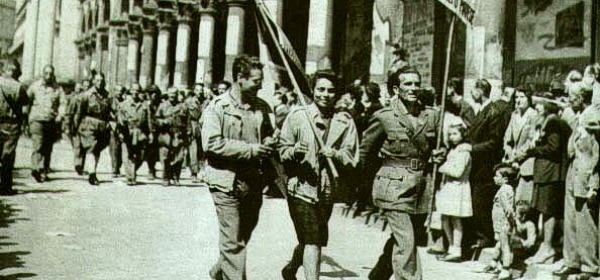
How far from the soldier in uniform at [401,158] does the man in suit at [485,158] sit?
2.88 m

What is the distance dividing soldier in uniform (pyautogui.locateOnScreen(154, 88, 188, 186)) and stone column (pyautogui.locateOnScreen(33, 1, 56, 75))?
16.0 meters

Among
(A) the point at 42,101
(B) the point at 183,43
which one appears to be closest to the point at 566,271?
(A) the point at 42,101

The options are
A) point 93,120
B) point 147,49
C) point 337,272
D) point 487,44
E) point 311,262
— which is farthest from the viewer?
point 147,49

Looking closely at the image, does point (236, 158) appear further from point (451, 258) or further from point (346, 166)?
point (451, 258)

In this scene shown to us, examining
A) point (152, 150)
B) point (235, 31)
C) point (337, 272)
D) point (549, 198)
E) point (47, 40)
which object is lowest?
point (337, 272)

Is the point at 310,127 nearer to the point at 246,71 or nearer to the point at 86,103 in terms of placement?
the point at 246,71

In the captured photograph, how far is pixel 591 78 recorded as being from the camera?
27.2 feet

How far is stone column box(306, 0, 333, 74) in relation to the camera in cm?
1678

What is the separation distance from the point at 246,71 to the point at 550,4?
30.8 ft

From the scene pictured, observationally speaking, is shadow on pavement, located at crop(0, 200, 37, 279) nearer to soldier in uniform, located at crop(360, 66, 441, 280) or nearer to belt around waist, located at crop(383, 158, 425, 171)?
soldier in uniform, located at crop(360, 66, 441, 280)

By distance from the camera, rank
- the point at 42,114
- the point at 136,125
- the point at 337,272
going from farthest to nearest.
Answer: the point at 136,125 → the point at 42,114 → the point at 337,272

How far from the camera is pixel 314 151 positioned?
6.34 meters

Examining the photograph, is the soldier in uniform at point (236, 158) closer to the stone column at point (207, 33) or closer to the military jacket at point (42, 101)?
the military jacket at point (42, 101)

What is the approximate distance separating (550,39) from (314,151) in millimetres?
8810
